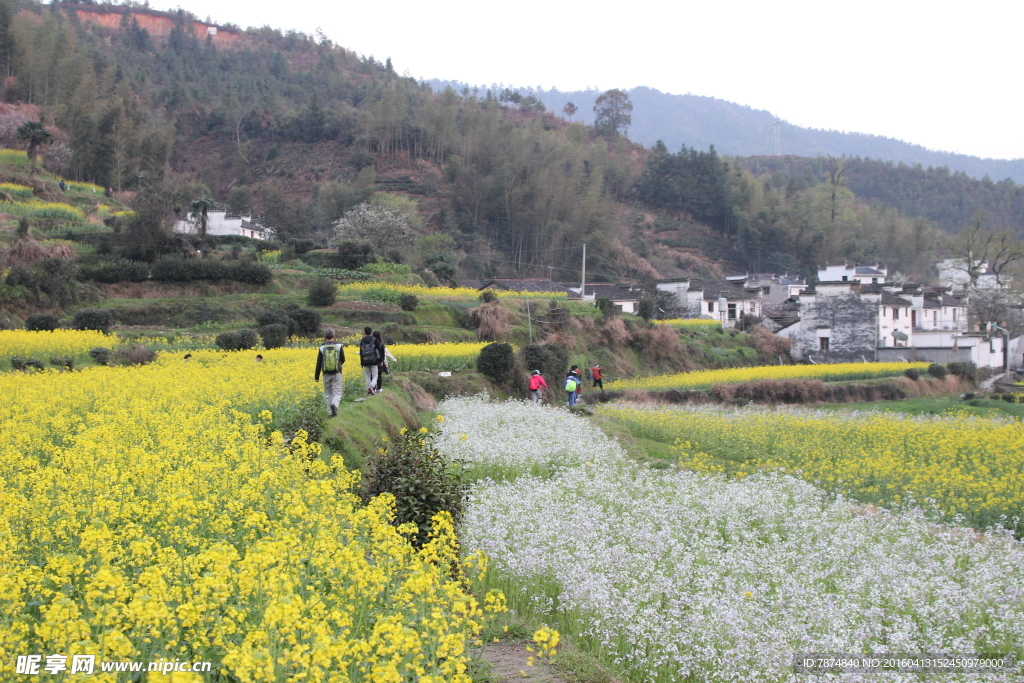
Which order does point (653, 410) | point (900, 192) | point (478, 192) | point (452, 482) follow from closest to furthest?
1. point (452, 482)
2. point (653, 410)
3. point (478, 192)
4. point (900, 192)

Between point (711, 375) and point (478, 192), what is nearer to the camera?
point (711, 375)

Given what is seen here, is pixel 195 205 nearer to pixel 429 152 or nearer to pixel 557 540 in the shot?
pixel 557 540

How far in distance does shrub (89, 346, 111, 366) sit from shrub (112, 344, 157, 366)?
0.18m

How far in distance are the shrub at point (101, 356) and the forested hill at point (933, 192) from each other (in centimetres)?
11967

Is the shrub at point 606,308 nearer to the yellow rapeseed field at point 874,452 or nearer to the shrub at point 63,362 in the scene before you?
the yellow rapeseed field at point 874,452

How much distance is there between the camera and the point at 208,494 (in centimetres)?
622

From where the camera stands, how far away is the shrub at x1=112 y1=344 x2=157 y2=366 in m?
18.4

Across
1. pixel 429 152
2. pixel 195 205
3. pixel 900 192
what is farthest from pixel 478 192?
pixel 900 192

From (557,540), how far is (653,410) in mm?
15008

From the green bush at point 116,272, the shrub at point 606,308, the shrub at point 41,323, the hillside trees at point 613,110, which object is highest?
the hillside trees at point 613,110

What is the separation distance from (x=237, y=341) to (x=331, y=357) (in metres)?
12.3

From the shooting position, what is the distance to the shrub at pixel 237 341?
23219 mm

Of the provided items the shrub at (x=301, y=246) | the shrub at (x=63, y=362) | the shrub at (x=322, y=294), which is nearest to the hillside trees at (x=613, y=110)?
the shrub at (x=301, y=246)

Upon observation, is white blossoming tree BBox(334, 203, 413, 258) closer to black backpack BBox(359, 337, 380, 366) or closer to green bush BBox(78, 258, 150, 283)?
green bush BBox(78, 258, 150, 283)
